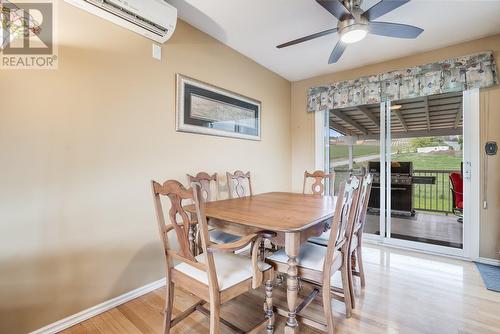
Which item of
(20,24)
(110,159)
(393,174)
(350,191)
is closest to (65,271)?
(110,159)

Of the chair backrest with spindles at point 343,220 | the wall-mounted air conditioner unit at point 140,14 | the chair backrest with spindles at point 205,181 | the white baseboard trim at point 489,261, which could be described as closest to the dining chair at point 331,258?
the chair backrest with spindles at point 343,220

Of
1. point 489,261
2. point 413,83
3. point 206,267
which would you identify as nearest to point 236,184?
point 206,267

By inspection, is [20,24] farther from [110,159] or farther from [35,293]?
[35,293]

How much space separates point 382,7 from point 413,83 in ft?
5.29

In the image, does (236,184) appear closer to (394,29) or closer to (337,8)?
(337,8)

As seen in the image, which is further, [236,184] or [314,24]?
[236,184]

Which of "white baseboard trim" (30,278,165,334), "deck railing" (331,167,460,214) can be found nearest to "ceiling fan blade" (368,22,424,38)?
"deck railing" (331,167,460,214)

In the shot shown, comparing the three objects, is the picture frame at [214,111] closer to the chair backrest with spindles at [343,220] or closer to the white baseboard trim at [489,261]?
the chair backrest with spindles at [343,220]

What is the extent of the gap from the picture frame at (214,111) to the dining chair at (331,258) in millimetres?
1578

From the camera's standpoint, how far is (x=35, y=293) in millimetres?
1502

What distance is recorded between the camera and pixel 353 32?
1.95 m

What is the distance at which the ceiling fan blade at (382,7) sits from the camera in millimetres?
1639

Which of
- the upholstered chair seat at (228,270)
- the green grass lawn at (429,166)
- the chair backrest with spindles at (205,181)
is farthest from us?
the green grass lawn at (429,166)

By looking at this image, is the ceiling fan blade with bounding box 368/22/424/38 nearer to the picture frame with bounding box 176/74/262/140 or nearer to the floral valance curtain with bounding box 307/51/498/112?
the floral valance curtain with bounding box 307/51/498/112
